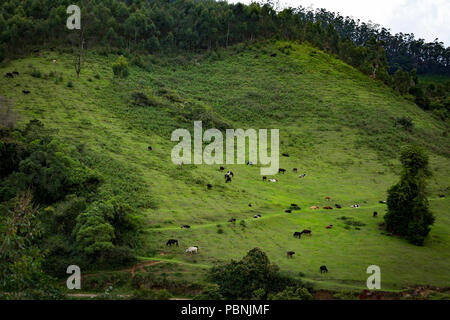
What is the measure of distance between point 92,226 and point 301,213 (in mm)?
21099

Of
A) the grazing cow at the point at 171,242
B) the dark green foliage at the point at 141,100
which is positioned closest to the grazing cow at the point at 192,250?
the grazing cow at the point at 171,242

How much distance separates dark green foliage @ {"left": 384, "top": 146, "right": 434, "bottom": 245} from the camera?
34.6 metres

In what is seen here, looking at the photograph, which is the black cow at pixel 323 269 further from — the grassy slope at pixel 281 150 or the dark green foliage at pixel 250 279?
the dark green foliage at pixel 250 279

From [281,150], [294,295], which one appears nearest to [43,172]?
[294,295]

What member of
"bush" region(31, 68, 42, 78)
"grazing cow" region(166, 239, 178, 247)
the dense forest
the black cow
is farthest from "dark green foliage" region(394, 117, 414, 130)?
"bush" region(31, 68, 42, 78)

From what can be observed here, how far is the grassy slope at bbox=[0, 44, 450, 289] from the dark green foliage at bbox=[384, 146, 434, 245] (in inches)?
55.8

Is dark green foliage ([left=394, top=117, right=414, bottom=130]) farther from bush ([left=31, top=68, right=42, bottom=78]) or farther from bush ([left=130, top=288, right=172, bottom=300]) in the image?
bush ([left=31, top=68, right=42, bottom=78])

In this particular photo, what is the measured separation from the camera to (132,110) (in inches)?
2559

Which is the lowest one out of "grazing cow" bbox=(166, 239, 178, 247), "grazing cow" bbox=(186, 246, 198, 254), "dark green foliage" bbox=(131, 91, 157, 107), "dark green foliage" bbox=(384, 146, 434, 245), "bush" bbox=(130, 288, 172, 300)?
"bush" bbox=(130, 288, 172, 300)

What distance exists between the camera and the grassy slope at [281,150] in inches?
1219

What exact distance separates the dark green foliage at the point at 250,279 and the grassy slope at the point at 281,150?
250 cm

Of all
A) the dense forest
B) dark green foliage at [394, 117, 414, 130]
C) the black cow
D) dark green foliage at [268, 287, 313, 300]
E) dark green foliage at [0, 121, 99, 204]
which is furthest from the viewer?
the dense forest

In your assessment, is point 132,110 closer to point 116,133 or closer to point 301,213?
point 116,133

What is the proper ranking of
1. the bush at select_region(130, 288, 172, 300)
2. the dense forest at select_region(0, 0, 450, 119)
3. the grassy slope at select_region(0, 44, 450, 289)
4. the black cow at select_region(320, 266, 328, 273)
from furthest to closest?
the dense forest at select_region(0, 0, 450, 119), the grassy slope at select_region(0, 44, 450, 289), the black cow at select_region(320, 266, 328, 273), the bush at select_region(130, 288, 172, 300)
